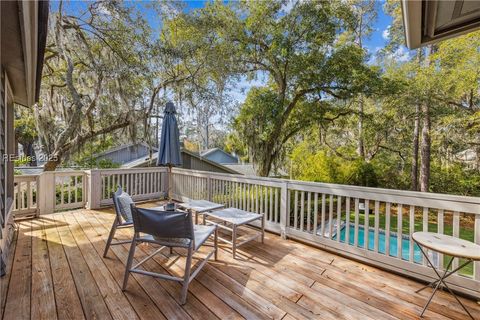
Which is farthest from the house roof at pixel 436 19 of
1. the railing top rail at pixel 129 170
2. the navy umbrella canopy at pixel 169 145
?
the railing top rail at pixel 129 170

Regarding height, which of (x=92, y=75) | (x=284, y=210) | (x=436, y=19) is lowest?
(x=284, y=210)

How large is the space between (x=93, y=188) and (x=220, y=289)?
4.40 m

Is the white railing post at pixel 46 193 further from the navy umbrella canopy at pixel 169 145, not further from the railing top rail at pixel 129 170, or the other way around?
the navy umbrella canopy at pixel 169 145

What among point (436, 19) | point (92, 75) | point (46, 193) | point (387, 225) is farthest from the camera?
point (92, 75)

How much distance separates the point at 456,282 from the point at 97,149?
11100 millimetres

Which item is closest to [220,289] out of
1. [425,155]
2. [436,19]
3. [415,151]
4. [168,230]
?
[168,230]

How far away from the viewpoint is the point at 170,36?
7.24 metres

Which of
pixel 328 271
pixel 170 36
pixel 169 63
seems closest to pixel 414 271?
pixel 328 271

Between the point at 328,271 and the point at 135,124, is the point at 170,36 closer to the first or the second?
the point at 135,124

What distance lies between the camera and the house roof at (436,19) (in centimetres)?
150

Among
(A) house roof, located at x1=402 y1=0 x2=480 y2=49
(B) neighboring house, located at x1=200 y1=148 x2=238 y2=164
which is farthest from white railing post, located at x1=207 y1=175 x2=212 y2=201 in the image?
(B) neighboring house, located at x1=200 y1=148 x2=238 y2=164

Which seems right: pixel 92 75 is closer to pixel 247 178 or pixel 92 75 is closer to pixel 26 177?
pixel 26 177

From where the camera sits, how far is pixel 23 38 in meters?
2.06

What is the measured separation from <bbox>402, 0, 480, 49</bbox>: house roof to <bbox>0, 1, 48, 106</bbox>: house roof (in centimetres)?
250
